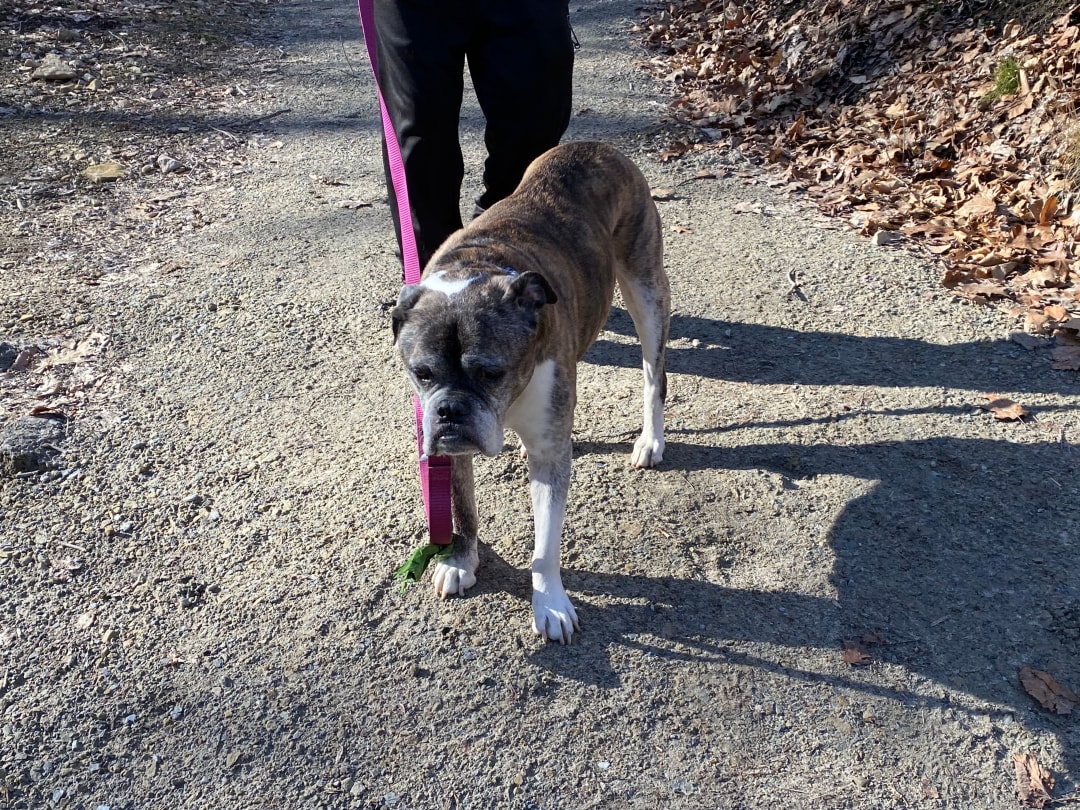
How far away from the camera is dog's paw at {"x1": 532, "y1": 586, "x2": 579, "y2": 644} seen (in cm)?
330

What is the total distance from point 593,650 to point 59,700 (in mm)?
1855

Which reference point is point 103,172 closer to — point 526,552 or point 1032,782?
point 526,552

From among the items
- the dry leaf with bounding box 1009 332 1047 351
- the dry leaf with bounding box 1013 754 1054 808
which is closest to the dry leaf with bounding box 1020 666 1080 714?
the dry leaf with bounding box 1013 754 1054 808

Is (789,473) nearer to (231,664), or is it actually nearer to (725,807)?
(725,807)

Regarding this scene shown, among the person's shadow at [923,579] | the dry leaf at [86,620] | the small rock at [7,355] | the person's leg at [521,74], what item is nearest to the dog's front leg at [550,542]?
the person's shadow at [923,579]

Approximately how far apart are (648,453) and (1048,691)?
1831 millimetres

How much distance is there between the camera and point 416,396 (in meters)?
3.69

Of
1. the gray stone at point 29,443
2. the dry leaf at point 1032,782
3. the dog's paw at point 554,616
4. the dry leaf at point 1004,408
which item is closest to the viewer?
the dry leaf at point 1032,782

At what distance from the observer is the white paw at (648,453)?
4195 mm

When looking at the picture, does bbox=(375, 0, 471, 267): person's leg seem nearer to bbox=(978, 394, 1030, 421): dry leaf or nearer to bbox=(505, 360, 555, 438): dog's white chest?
bbox=(505, 360, 555, 438): dog's white chest

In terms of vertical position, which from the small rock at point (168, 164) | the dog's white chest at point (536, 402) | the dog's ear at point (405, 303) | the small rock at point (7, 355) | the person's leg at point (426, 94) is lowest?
the small rock at point (7, 355)

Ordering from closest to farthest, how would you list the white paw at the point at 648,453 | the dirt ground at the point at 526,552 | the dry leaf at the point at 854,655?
the dirt ground at the point at 526,552 → the dry leaf at the point at 854,655 → the white paw at the point at 648,453

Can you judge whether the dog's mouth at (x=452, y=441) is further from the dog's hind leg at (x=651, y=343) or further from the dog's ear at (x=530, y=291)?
the dog's hind leg at (x=651, y=343)

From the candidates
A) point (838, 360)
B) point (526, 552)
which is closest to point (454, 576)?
point (526, 552)
